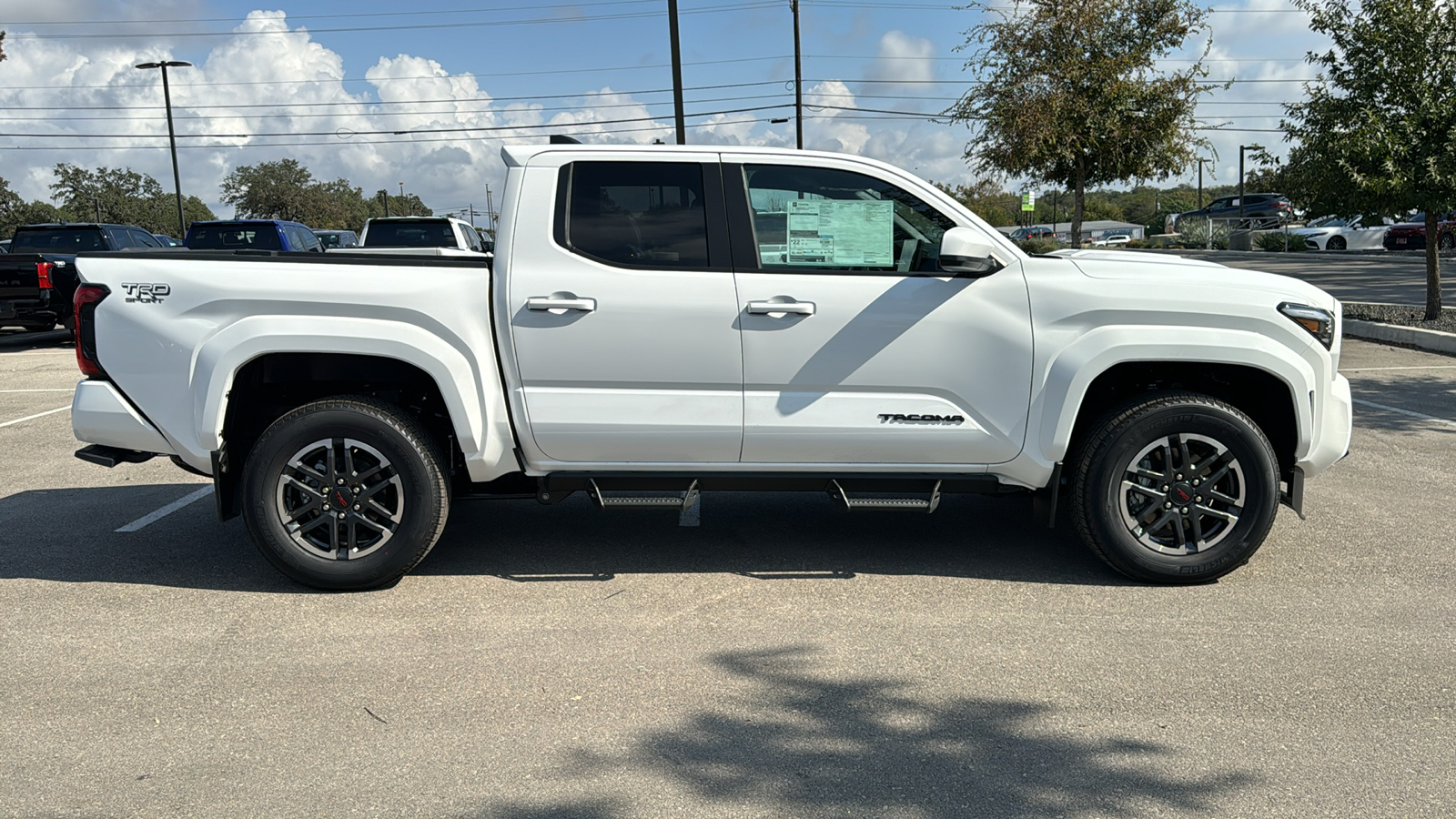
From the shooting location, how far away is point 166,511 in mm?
6246

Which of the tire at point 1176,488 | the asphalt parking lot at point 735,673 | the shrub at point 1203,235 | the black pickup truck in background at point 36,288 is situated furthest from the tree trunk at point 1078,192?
the shrub at point 1203,235

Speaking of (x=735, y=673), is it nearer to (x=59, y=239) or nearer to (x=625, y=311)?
(x=625, y=311)

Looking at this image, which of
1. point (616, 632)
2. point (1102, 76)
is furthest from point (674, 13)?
point (616, 632)

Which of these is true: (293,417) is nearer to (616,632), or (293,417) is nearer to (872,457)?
(616,632)

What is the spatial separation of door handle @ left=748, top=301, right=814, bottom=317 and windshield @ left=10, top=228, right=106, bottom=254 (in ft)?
51.3

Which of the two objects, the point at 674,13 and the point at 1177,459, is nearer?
the point at 1177,459

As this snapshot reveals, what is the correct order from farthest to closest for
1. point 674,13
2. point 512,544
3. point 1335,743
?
point 674,13 → point 512,544 → point 1335,743

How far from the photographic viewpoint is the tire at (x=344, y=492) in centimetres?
460

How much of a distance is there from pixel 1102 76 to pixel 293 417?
17448mm

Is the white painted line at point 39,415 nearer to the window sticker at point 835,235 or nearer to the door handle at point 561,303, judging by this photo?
the door handle at point 561,303

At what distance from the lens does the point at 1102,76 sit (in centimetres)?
1875

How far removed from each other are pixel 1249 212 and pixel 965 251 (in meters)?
42.1

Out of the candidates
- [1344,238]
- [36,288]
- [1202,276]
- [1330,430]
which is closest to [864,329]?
[1202,276]

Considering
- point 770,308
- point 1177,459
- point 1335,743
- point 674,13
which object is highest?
point 674,13
